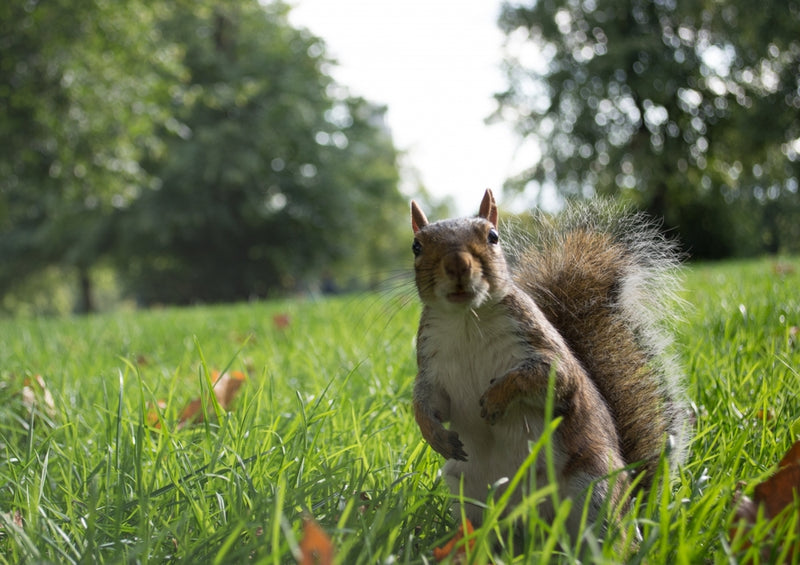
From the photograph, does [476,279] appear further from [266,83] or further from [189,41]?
[189,41]

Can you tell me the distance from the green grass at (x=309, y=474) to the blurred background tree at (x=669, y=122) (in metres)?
15.1

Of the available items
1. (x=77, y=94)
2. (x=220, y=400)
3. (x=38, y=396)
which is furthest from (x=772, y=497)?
(x=77, y=94)

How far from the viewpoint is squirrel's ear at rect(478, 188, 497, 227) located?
1.09 metres

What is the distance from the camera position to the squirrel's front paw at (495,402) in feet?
3.01

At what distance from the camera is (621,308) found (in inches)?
48.2

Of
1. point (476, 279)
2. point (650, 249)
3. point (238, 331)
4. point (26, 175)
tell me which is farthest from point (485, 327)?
point (26, 175)

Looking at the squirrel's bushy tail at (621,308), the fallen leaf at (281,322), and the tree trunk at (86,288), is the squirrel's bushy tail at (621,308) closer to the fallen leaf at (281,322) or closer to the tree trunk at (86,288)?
the fallen leaf at (281,322)

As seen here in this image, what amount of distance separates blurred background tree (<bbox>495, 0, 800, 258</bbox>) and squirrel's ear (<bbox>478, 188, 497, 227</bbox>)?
15499mm

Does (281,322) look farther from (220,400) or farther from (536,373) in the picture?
(536,373)

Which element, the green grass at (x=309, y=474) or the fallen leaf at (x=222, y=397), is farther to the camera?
the fallen leaf at (x=222, y=397)

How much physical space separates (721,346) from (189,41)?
16348 mm

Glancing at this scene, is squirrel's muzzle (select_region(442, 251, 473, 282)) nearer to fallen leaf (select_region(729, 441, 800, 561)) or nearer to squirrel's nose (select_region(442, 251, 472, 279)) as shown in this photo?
squirrel's nose (select_region(442, 251, 472, 279))

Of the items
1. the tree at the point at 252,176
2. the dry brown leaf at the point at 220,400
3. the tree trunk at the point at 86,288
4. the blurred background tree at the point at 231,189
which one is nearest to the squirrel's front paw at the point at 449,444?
the dry brown leaf at the point at 220,400

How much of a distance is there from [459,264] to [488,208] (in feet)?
0.69
